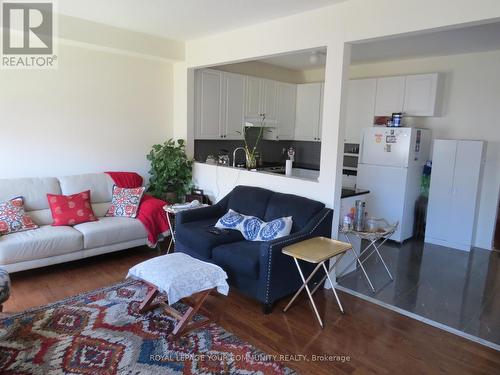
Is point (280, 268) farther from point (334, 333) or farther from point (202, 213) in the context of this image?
point (202, 213)

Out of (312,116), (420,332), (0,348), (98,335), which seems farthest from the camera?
(312,116)

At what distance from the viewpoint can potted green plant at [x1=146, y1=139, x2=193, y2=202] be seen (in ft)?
15.8

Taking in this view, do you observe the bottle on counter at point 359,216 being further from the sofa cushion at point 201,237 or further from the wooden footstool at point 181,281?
the wooden footstool at point 181,281

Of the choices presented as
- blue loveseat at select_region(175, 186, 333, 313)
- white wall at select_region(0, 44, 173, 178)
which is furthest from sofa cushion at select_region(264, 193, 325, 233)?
white wall at select_region(0, 44, 173, 178)

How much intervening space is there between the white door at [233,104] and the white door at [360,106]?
161cm

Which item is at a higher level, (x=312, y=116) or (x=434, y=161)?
(x=312, y=116)

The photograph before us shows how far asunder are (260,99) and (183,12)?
225cm

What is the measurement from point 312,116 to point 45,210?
13.7 feet

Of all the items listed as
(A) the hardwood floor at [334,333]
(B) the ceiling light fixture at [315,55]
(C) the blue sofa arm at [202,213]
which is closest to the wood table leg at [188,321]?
(A) the hardwood floor at [334,333]

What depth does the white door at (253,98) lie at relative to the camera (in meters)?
5.56

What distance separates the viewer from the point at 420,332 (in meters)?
2.84

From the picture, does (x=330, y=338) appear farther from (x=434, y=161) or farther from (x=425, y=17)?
(x=434, y=161)

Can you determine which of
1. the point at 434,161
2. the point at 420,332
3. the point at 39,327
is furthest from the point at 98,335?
the point at 434,161

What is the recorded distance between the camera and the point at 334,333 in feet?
9.17
